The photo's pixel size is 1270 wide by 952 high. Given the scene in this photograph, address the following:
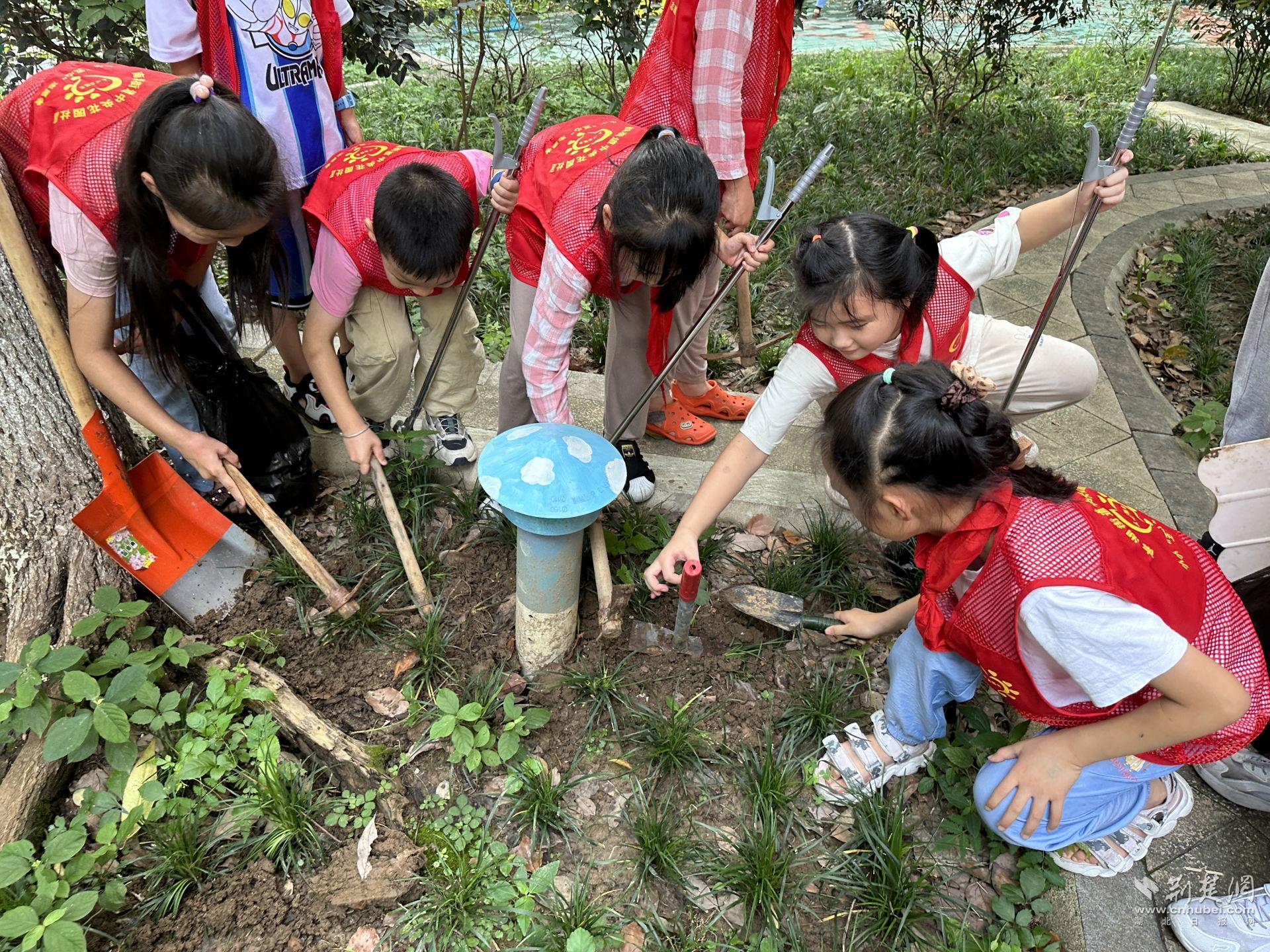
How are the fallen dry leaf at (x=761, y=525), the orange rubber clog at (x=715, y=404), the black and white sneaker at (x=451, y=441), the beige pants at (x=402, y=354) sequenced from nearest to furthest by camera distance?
the beige pants at (x=402, y=354) < the fallen dry leaf at (x=761, y=525) < the black and white sneaker at (x=451, y=441) < the orange rubber clog at (x=715, y=404)

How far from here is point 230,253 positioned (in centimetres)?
223

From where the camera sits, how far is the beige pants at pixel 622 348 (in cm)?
258

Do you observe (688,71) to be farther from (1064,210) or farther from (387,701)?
(387,701)

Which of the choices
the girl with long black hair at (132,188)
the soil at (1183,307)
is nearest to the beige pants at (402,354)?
the girl with long black hair at (132,188)

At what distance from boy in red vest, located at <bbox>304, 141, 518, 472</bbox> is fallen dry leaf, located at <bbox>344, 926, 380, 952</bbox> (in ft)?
4.06

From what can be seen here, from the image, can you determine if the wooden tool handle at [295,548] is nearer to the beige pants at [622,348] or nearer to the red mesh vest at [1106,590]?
the beige pants at [622,348]

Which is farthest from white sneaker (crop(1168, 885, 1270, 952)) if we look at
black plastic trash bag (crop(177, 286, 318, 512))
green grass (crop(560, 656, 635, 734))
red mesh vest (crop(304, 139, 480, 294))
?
black plastic trash bag (crop(177, 286, 318, 512))

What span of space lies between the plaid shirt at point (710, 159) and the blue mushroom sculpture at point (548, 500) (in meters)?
0.30

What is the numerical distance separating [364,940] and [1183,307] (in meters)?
4.67

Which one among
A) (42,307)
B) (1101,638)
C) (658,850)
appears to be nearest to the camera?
(1101,638)

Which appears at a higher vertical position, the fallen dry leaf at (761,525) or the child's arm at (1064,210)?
the child's arm at (1064,210)

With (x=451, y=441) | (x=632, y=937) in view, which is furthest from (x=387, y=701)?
(x=451, y=441)

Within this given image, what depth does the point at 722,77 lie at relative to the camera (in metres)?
2.49

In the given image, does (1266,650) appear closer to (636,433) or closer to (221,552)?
(636,433)
